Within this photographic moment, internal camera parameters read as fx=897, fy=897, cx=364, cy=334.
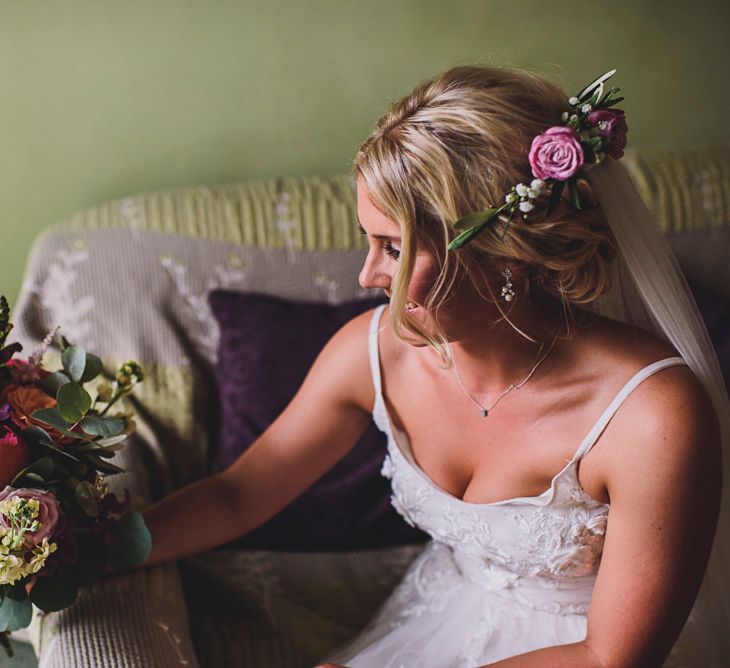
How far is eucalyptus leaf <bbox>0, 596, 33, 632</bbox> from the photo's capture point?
1091mm

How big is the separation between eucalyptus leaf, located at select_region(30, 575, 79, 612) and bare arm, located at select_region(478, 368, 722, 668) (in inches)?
25.6

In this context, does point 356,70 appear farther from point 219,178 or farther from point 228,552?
point 228,552

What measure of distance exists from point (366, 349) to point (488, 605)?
17.6 inches

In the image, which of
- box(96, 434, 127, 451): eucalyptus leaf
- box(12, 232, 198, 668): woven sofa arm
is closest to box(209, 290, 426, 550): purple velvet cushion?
box(12, 232, 198, 668): woven sofa arm

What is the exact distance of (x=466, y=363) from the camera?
1.34 meters

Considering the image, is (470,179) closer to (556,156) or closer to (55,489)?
(556,156)

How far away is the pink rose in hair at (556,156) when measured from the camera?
104cm

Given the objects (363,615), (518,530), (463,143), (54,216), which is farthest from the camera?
(54,216)

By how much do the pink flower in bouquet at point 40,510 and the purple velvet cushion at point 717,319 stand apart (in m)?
1.25

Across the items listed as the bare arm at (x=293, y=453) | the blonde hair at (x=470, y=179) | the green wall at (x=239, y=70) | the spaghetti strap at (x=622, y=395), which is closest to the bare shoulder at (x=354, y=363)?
the bare arm at (x=293, y=453)

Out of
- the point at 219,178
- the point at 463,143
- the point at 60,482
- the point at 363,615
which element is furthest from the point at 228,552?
the point at 463,143

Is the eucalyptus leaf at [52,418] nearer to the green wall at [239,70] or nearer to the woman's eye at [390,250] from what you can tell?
the woman's eye at [390,250]

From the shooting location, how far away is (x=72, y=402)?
112 centimetres

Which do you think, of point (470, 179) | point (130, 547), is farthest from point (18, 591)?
point (470, 179)
